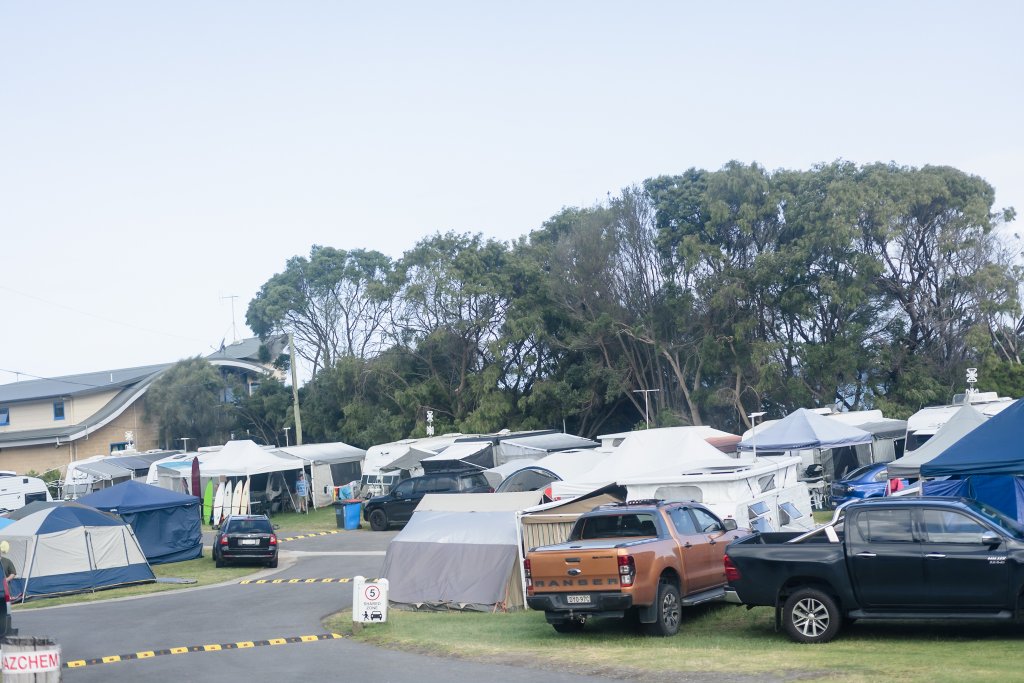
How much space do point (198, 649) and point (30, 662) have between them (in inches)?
233

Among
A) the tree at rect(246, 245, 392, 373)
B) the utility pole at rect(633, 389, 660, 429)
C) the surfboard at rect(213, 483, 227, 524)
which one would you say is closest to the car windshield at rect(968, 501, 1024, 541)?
the surfboard at rect(213, 483, 227, 524)

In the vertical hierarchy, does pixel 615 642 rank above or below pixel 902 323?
below

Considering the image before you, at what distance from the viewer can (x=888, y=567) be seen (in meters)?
12.3

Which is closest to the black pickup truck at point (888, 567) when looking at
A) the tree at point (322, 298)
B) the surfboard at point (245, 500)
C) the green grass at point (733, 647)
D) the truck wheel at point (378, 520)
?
the green grass at point (733, 647)

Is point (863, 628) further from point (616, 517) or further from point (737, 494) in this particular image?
point (737, 494)

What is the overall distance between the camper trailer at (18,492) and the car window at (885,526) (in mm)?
34057

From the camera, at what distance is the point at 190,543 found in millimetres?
31875

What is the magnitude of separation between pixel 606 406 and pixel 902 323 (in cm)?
1572

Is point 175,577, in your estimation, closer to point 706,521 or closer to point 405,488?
point 405,488

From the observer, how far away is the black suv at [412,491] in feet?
113

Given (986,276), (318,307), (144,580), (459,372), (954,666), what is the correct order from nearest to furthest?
(954,666) < (144,580) < (986,276) < (459,372) < (318,307)

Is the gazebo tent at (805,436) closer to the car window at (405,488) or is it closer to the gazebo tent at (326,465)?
the car window at (405,488)

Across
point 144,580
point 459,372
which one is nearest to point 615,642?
point 144,580

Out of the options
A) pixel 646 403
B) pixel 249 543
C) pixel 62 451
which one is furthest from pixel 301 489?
pixel 62 451
